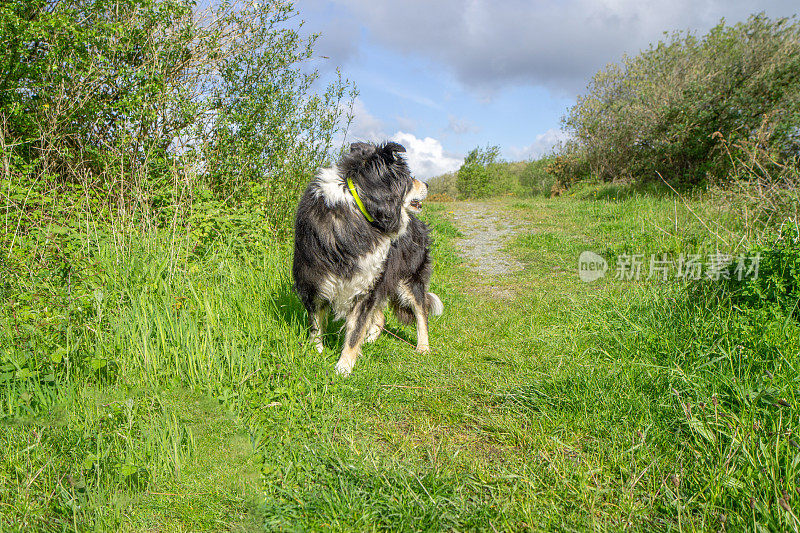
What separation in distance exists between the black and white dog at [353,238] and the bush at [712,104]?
6.73 meters

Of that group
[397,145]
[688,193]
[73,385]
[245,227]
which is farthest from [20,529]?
[688,193]

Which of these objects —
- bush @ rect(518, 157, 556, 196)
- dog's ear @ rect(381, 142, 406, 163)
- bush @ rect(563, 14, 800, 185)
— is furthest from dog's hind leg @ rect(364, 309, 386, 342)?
bush @ rect(518, 157, 556, 196)

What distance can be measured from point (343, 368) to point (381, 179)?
51.7 inches

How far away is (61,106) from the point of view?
4.44 m

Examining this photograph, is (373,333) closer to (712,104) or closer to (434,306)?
(434,306)

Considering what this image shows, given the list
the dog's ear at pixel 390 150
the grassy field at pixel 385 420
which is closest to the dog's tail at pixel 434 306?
the grassy field at pixel 385 420

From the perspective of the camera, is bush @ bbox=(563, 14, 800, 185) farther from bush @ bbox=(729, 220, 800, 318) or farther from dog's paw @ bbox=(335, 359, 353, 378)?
dog's paw @ bbox=(335, 359, 353, 378)

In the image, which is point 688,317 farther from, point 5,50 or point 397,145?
point 5,50

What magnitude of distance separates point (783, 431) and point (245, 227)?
4.44 metres

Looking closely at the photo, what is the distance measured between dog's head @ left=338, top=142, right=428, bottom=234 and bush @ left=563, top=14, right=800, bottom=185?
665 cm

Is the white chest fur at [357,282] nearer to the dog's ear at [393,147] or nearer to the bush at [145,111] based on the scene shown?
the dog's ear at [393,147]

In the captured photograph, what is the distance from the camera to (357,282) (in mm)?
3051

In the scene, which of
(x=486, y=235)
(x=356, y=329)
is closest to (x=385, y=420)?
(x=356, y=329)

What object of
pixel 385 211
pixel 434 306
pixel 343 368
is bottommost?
pixel 343 368
